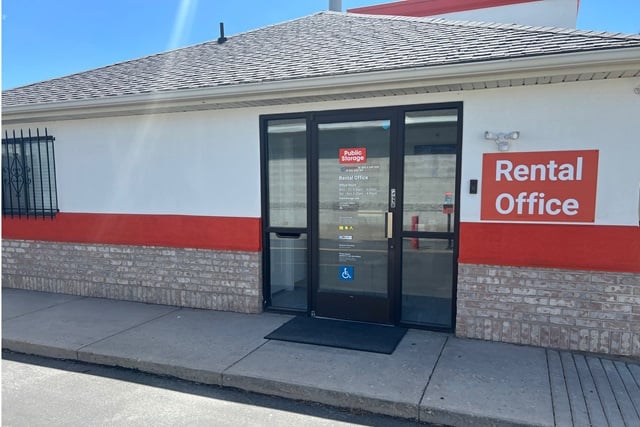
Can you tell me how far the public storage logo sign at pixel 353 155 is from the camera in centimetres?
532

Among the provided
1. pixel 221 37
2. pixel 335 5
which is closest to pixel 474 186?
pixel 221 37

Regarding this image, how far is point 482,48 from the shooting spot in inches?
185

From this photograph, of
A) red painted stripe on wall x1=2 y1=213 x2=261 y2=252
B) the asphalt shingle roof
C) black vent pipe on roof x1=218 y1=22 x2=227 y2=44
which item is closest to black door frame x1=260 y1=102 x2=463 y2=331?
red painted stripe on wall x1=2 y1=213 x2=261 y2=252

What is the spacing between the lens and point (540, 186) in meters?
4.52

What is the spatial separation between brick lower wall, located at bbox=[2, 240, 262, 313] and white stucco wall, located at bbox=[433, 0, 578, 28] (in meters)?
8.06

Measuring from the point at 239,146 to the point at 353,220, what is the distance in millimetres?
1851

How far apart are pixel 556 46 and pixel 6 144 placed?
326 inches

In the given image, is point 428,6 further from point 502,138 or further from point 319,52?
point 502,138

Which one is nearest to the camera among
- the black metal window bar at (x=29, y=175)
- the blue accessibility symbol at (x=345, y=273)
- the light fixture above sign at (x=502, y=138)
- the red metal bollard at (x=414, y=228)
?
the light fixture above sign at (x=502, y=138)

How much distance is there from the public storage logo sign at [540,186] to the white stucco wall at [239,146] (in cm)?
9

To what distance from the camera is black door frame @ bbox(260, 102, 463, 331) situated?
4980 mm

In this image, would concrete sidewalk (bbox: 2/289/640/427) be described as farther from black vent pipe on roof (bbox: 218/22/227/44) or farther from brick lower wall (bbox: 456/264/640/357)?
black vent pipe on roof (bbox: 218/22/227/44)

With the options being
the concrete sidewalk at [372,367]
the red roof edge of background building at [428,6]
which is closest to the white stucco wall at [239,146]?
the concrete sidewalk at [372,367]

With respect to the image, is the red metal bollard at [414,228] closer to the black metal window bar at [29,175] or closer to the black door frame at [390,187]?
the black door frame at [390,187]
